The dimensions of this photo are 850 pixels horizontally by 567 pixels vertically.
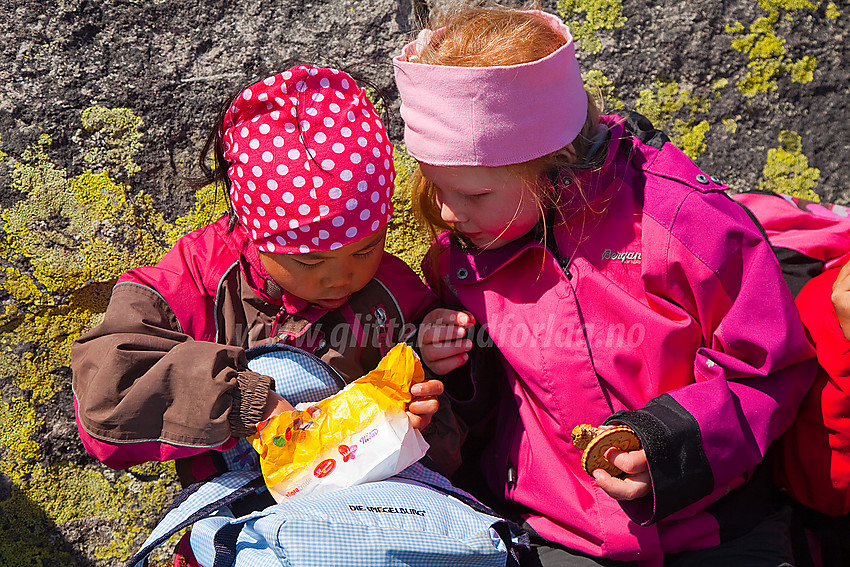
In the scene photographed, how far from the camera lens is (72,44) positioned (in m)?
1.84

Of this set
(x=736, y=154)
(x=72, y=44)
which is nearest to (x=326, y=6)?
(x=72, y=44)

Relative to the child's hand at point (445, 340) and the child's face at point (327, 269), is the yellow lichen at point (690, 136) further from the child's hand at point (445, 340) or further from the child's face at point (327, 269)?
the child's face at point (327, 269)

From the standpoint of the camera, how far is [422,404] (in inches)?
63.8

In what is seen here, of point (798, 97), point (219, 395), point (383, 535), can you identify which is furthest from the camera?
point (798, 97)

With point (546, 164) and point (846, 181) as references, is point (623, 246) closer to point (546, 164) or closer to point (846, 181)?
point (546, 164)

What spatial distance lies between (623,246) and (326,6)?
1.04 meters

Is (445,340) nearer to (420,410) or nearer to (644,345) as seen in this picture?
(420,410)

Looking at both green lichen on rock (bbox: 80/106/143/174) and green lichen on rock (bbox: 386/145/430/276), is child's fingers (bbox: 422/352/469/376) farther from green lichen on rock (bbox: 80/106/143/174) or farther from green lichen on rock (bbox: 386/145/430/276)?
green lichen on rock (bbox: 80/106/143/174)

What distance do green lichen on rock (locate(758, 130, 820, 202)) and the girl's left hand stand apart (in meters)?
1.07

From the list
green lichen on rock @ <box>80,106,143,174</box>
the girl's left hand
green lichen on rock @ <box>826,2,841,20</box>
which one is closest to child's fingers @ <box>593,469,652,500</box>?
the girl's left hand

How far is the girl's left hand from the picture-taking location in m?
1.57

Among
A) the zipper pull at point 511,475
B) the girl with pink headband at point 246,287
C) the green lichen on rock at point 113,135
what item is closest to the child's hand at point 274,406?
the girl with pink headband at point 246,287

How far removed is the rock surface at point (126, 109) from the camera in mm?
1825

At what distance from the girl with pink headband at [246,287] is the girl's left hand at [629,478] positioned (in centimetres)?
41
